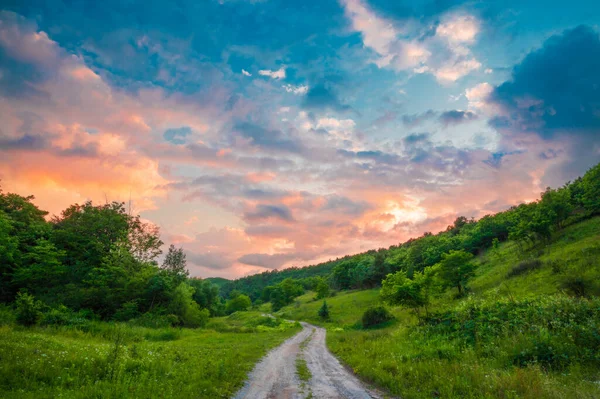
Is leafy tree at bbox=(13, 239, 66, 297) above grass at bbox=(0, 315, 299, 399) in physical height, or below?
above

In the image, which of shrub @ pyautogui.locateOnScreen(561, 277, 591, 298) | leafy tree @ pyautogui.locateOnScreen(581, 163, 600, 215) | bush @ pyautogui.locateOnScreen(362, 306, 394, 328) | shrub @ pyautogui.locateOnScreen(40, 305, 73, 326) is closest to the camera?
shrub @ pyautogui.locateOnScreen(40, 305, 73, 326)

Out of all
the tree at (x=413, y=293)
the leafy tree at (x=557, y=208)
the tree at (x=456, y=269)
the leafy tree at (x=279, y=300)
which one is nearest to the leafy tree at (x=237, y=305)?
the leafy tree at (x=279, y=300)

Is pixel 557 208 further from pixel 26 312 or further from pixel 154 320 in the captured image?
pixel 26 312

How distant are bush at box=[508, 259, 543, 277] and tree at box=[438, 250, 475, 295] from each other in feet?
17.2

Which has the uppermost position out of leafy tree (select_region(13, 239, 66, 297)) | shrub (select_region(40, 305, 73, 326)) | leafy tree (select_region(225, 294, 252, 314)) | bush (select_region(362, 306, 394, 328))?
leafy tree (select_region(13, 239, 66, 297))

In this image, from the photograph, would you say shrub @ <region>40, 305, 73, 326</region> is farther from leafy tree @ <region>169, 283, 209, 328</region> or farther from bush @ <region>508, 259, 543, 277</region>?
bush @ <region>508, 259, 543, 277</region>

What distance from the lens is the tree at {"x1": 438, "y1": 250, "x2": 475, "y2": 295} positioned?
148 ft

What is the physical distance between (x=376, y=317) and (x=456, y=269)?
1490 centimetres

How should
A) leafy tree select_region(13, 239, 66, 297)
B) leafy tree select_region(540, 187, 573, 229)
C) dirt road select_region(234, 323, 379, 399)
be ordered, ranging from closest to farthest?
dirt road select_region(234, 323, 379, 399), leafy tree select_region(13, 239, 66, 297), leafy tree select_region(540, 187, 573, 229)

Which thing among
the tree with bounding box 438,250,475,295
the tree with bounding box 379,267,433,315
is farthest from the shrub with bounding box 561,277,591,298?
the tree with bounding box 438,250,475,295

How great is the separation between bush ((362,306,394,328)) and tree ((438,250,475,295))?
35.2 ft

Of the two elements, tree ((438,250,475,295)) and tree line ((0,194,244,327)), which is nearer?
tree line ((0,194,244,327))

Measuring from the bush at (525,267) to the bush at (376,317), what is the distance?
1887 cm

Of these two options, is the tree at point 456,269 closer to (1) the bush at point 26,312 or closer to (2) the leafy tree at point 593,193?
(2) the leafy tree at point 593,193
